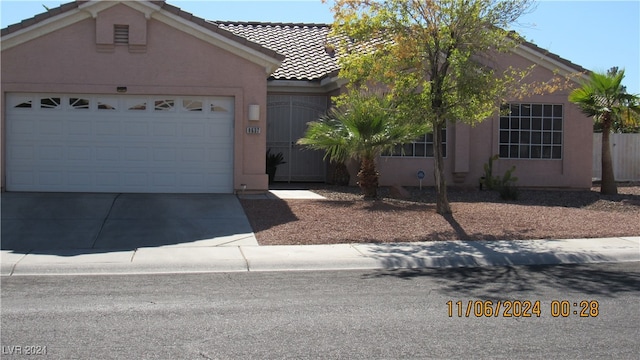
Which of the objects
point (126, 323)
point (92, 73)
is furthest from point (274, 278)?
point (92, 73)

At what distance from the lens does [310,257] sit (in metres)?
10.1

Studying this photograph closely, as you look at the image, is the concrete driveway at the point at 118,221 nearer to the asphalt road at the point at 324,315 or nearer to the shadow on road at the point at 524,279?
the asphalt road at the point at 324,315

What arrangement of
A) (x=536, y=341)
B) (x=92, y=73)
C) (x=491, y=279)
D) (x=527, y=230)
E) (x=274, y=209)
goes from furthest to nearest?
(x=92, y=73) < (x=274, y=209) < (x=527, y=230) < (x=491, y=279) < (x=536, y=341)

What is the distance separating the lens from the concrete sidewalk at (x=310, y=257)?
9.44 m

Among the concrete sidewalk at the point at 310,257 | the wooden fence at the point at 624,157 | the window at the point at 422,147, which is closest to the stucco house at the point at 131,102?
the window at the point at 422,147

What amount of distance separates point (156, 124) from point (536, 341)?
11.7 m

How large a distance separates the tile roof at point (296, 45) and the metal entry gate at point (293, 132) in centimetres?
84

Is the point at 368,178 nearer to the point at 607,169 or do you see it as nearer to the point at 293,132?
the point at 293,132

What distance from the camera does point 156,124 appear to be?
1568 cm

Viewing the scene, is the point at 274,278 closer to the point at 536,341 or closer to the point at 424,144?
the point at 536,341

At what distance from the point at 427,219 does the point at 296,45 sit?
10526 millimetres

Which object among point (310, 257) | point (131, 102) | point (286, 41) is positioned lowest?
point (310, 257)

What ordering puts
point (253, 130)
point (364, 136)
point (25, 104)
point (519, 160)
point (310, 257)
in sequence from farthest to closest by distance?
point (519, 160) < point (253, 130) < point (25, 104) < point (364, 136) < point (310, 257)
